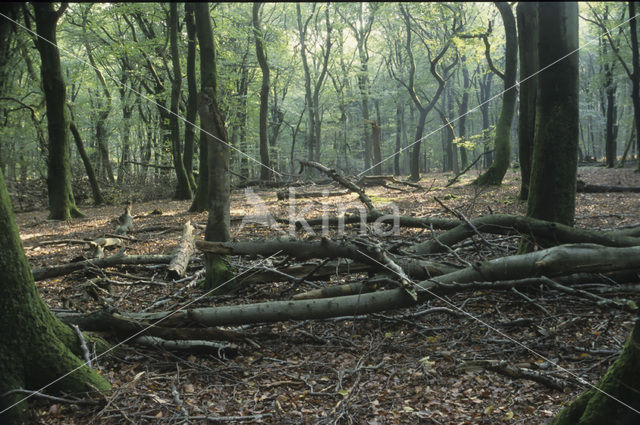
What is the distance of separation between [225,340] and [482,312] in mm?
2435

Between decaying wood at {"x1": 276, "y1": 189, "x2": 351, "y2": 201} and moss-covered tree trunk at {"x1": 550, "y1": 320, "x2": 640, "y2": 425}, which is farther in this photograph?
decaying wood at {"x1": 276, "y1": 189, "x2": 351, "y2": 201}

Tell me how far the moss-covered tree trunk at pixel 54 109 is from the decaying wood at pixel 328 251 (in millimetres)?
9419

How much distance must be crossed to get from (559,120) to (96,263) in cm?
614

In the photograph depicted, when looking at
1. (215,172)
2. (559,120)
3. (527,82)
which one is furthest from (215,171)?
(527,82)

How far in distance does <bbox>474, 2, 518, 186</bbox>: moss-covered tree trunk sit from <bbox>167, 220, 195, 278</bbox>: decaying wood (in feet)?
31.2

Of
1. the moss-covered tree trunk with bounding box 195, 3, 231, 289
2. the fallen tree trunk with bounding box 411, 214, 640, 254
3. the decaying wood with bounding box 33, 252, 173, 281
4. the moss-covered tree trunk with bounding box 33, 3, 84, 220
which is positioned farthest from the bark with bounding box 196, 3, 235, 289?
the moss-covered tree trunk with bounding box 33, 3, 84, 220

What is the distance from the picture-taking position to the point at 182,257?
18.4 ft

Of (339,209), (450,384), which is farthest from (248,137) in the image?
(450,384)

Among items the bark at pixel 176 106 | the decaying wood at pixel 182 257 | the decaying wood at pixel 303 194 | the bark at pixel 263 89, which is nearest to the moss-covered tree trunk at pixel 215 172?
the decaying wood at pixel 182 257

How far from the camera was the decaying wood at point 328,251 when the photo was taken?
409 centimetres

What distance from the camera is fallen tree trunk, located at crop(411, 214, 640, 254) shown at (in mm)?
4121

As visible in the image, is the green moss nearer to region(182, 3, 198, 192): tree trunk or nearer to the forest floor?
the forest floor

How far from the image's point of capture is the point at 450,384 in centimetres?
285

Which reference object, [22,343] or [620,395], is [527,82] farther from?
[22,343]
